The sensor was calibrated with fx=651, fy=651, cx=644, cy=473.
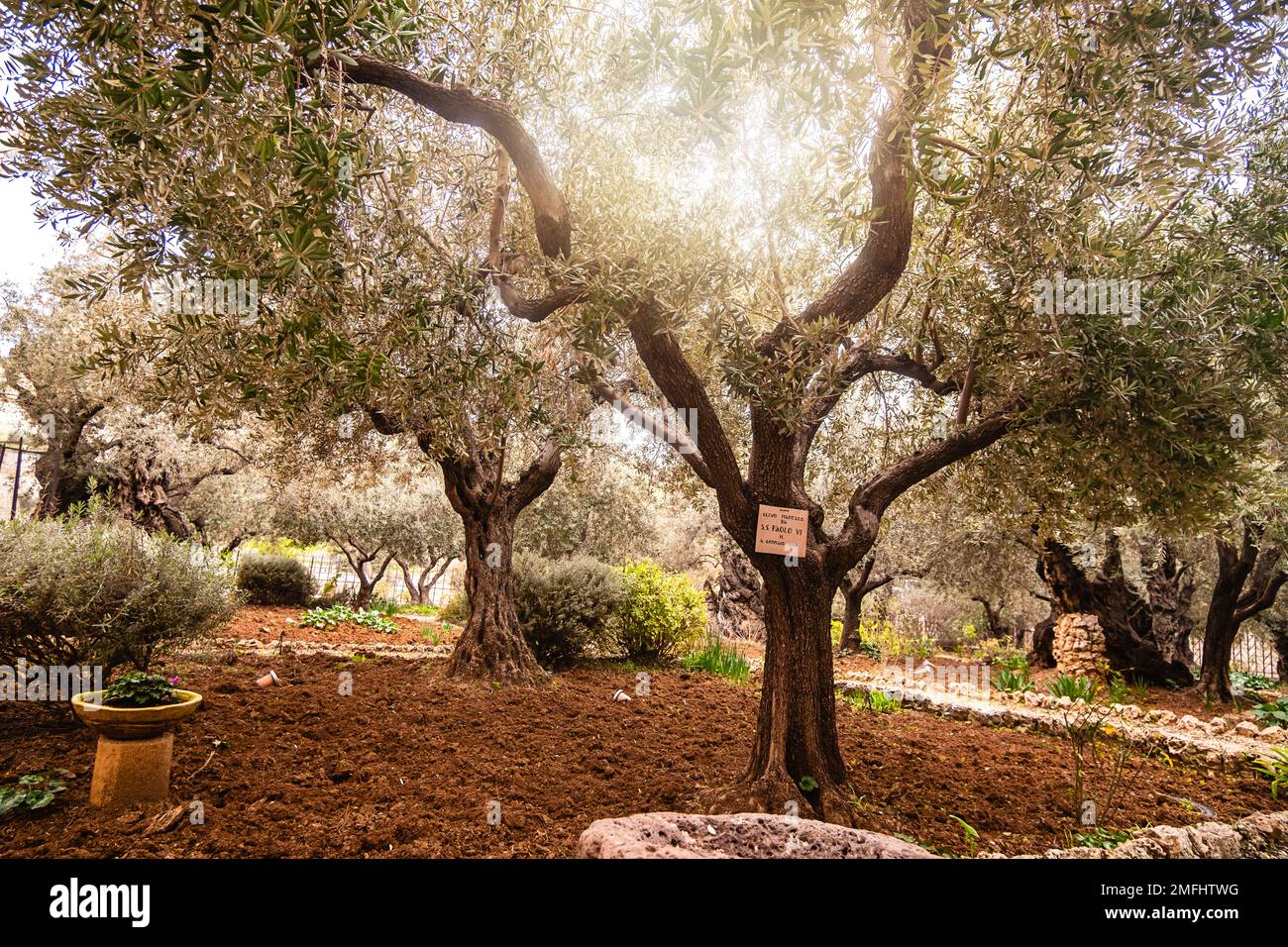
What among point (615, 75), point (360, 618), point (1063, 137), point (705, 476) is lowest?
point (360, 618)

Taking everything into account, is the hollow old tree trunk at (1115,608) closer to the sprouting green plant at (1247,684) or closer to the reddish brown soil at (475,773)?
the sprouting green plant at (1247,684)

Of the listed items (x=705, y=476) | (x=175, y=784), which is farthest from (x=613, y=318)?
(x=175, y=784)

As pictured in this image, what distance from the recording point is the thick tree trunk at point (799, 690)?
5.14 metres

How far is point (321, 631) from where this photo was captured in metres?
12.9

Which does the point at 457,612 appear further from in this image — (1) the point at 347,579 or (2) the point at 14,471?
(2) the point at 14,471

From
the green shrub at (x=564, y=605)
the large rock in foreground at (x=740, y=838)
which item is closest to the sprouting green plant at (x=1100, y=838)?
the large rock in foreground at (x=740, y=838)

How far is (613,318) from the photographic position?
4.40 m

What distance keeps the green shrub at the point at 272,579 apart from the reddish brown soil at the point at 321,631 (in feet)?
3.23

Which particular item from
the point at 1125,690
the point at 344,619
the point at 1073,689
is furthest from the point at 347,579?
the point at 1125,690

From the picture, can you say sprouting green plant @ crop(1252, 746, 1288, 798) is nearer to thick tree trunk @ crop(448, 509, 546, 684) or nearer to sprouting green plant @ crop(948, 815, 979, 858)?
sprouting green plant @ crop(948, 815, 979, 858)

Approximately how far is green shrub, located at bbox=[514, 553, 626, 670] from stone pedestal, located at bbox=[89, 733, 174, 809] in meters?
5.71
